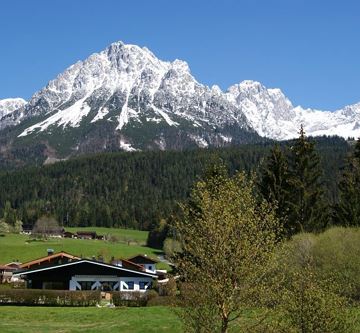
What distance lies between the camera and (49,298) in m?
55.3

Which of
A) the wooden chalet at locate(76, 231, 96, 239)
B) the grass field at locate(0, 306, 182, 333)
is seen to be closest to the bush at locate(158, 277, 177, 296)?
the grass field at locate(0, 306, 182, 333)

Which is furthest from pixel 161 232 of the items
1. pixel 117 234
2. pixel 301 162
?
pixel 301 162

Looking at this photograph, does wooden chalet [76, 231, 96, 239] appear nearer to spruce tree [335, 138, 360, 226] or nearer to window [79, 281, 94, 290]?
window [79, 281, 94, 290]

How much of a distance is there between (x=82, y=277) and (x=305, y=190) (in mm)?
29401

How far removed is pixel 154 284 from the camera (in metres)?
74.4

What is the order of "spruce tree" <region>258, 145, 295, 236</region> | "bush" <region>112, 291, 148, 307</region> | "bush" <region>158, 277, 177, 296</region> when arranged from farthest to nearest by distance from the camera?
1. "bush" <region>112, 291, 148, 307</region>
2. "spruce tree" <region>258, 145, 295, 236</region>
3. "bush" <region>158, 277, 177, 296</region>

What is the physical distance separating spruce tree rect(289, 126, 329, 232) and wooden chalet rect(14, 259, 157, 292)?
25160 mm

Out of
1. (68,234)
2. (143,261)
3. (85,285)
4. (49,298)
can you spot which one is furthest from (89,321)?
(68,234)

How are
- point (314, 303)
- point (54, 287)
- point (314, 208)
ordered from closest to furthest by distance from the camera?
point (314, 303), point (314, 208), point (54, 287)

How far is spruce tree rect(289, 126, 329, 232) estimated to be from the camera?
1941 inches

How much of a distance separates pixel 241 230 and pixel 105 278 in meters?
51.6

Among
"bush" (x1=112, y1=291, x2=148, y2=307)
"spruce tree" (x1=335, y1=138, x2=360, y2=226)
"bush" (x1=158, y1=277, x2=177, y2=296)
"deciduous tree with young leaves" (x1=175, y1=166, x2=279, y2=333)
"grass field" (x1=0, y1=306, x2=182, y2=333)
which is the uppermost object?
"spruce tree" (x1=335, y1=138, x2=360, y2=226)

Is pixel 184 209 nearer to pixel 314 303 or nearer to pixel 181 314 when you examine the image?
pixel 181 314

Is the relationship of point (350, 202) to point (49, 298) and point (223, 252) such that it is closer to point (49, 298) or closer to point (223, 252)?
point (49, 298)
